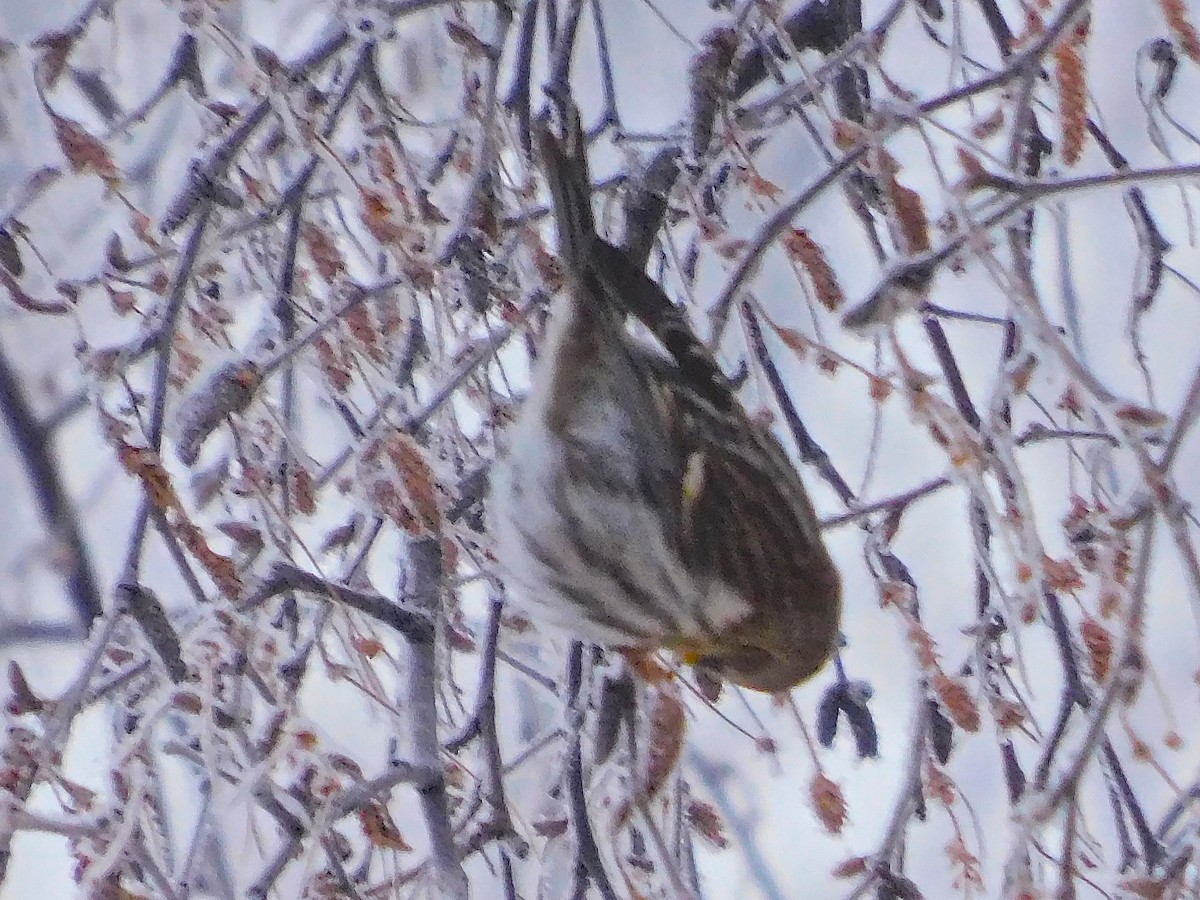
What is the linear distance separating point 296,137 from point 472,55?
14cm

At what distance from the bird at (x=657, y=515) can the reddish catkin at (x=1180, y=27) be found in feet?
0.86

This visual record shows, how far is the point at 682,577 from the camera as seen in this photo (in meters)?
0.72

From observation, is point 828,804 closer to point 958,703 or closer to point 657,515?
point 958,703

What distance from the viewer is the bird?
70 centimetres

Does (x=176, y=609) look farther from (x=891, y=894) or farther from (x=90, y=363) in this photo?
(x=891, y=894)

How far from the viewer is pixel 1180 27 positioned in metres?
0.53

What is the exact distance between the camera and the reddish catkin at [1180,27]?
0.53m

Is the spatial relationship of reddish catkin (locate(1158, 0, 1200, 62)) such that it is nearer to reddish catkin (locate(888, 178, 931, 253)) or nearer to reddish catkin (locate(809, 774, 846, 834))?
reddish catkin (locate(888, 178, 931, 253))

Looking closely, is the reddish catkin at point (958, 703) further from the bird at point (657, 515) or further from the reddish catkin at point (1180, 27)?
the reddish catkin at point (1180, 27)

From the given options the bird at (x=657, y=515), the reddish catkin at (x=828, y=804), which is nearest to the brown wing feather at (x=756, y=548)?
the bird at (x=657, y=515)

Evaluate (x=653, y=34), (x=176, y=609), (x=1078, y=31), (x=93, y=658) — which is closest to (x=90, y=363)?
(x=93, y=658)

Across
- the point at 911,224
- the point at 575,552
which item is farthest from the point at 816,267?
the point at 575,552

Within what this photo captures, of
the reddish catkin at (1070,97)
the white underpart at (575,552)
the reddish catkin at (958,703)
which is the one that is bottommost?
the reddish catkin at (958,703)

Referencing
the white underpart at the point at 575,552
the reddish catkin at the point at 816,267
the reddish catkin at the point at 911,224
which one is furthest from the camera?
the white underpart at the point at 575,552
